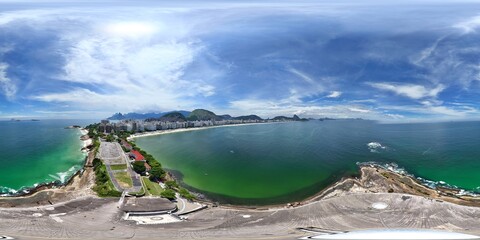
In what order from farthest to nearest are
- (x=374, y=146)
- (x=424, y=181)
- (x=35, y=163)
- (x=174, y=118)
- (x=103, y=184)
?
1. (x=174, y=118)
2. (x=374, y=146)
3. (x=35, y=163)
4. (x=424, y=181)
5. (x=103, y=184)

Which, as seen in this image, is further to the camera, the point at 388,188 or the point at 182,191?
the point at 388,188

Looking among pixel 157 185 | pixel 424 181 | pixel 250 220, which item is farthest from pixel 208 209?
pixel 424 181

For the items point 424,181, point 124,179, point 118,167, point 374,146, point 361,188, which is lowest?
point 124,179

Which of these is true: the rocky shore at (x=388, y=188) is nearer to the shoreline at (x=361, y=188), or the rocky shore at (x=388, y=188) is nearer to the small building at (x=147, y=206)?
the shoreline at (x=361, y=188)

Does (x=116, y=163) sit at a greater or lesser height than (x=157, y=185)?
greater

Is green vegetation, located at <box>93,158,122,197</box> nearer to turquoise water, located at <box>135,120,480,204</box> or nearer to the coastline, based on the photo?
the coastline

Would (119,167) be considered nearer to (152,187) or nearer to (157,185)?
(157,185)
